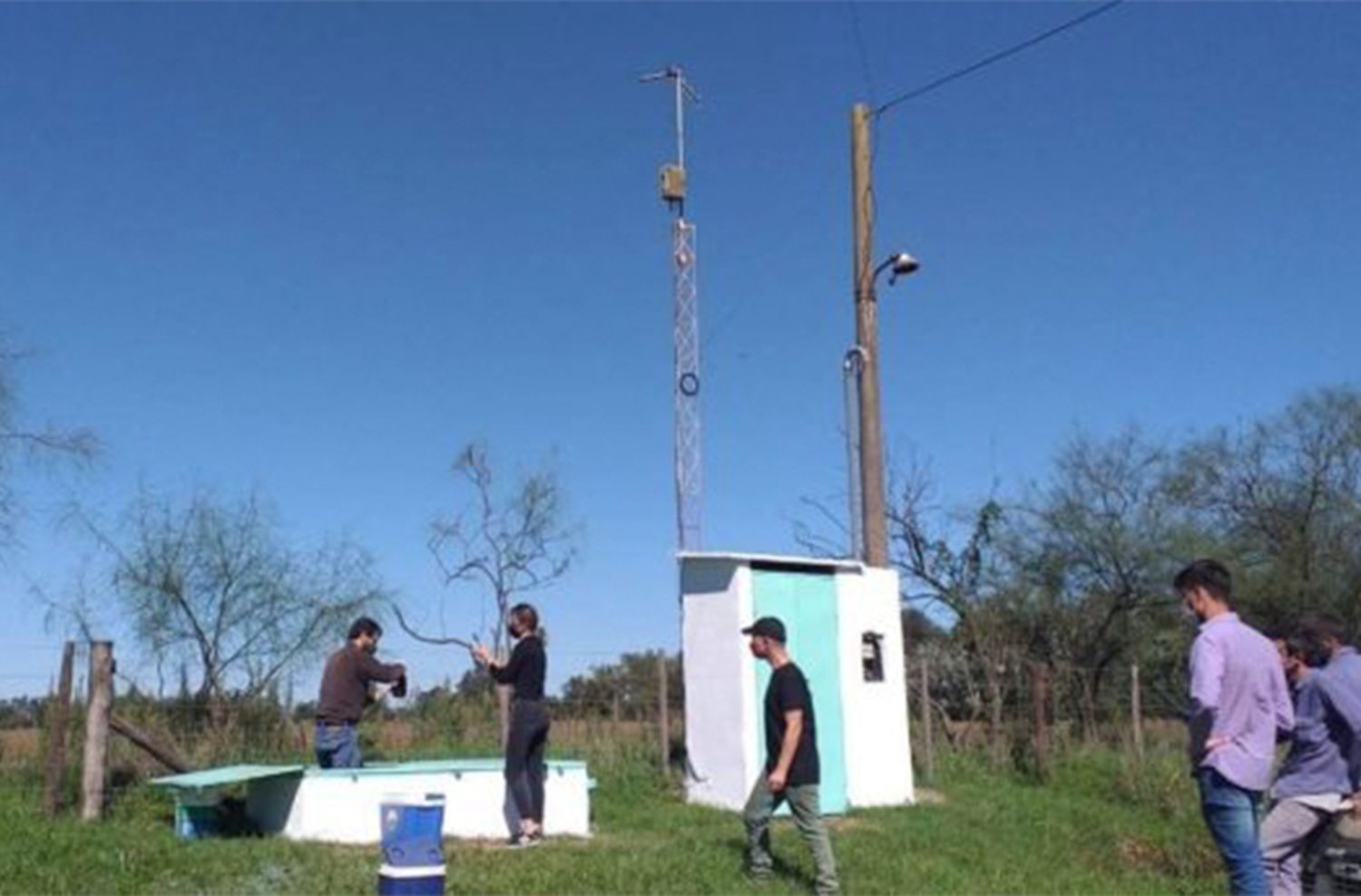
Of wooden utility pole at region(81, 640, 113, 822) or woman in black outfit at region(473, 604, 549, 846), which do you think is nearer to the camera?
woman in black outfit at region(473, 604, 549, 846)

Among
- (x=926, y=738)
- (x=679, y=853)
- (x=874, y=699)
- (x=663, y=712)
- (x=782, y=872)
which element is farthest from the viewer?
(x=926, y=738)

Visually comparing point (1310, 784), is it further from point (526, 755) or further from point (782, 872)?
point (526, 755)

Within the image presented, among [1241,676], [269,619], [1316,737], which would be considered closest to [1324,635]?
[1316,737]

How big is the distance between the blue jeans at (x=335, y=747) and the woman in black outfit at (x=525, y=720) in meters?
1.69

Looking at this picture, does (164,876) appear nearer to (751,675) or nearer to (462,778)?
(462,778)

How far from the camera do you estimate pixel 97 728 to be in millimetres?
11594

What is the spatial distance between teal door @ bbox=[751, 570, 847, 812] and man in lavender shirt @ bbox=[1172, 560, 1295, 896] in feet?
21.1

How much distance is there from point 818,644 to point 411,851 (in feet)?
24.0

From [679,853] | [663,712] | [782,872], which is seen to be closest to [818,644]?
[663,712]

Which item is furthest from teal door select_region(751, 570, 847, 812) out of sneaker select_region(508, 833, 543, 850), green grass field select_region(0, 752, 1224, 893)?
sneaker select_region(508, 833, 543, 850)

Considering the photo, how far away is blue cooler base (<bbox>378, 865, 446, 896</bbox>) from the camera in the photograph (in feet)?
22.1

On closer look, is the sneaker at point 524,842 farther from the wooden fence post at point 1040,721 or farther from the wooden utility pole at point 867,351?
the wooden fence post at point 1040,721

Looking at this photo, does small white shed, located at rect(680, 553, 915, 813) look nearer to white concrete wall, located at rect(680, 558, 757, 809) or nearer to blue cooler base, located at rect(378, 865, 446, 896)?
white concrete wall, located at rect(680, 558, 757, 809)

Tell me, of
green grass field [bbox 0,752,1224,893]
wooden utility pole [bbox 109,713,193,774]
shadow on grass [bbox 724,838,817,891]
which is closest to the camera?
green grass field [bbox 0,752,1224,893]
